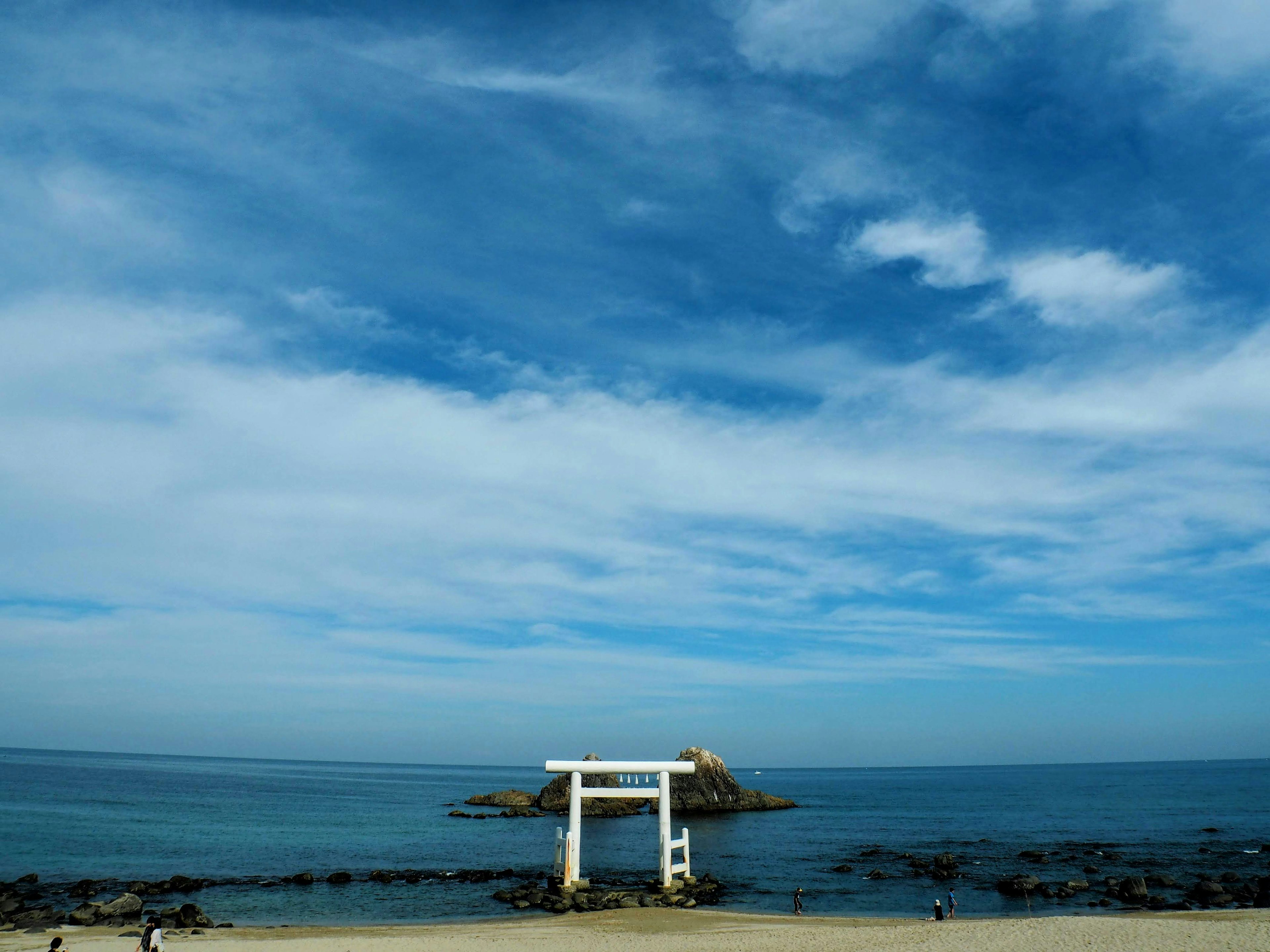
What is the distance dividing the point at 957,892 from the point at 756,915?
1301cm

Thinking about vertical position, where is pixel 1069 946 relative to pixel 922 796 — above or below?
above

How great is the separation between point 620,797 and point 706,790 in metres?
60.0

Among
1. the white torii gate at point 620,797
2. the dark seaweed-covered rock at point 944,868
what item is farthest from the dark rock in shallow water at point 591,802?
the white torii gate at point 620,797

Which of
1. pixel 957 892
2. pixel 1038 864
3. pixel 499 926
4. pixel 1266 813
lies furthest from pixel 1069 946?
pixel 1266 813

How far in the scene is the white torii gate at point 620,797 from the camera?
38.0m

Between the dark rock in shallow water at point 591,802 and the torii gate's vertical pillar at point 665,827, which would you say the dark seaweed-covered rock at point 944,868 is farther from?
the dark rock in shallow water at point 591,802

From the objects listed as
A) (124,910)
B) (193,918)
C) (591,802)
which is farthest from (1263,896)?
(591,802)

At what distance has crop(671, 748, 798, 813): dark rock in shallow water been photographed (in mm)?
93562

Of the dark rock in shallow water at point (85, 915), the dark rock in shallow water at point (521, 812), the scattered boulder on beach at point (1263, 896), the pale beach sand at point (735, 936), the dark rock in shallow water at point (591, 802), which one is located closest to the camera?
the pale beach sand at point (735, 936)

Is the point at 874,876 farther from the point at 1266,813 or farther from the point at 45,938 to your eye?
the point at 1266,813

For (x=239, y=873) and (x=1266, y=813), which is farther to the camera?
(x=1266, y=813)

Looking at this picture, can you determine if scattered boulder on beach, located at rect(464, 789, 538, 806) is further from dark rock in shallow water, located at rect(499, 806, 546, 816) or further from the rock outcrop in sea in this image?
dark rock in shallow water, located at rect(499, 806, 546, 816)

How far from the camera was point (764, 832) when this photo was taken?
234ft

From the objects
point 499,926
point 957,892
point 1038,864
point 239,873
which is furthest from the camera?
point 1038,864
